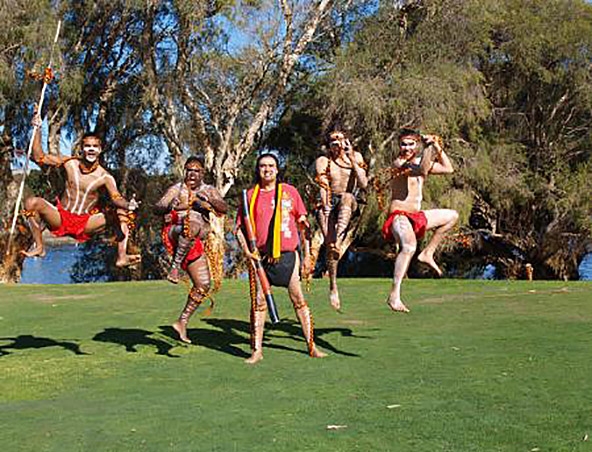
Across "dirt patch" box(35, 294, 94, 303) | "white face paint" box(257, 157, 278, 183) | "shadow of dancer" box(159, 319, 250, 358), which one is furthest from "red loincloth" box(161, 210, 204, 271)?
"dirt patch" box(35, 294, 94, 303)

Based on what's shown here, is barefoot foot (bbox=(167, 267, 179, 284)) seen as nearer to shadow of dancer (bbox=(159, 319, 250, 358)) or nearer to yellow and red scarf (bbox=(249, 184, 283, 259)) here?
shadow of dancer (bbox=(159, 319, 250, 358))

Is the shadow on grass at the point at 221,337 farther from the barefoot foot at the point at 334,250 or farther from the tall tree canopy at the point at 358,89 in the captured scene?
the tall tree canopy at the point at 358,89

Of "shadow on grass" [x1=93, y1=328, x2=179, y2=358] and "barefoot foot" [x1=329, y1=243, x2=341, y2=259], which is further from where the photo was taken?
"barefoot foot" [x1=329, y1=243, x2=341, y2=259]

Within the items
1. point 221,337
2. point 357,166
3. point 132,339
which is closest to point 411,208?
point 357,166

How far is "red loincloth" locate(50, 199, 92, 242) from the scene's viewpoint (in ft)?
26.8

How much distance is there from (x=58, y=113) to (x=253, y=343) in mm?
19533

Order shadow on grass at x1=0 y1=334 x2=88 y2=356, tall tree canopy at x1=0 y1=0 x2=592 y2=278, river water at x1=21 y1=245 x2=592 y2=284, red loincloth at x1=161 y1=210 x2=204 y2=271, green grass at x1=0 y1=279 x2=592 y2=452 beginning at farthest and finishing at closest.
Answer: river water at x1=21 y1=245 x2=592 y2=284
tall tree canopy at x1=0 y1=0 x2=592 y2=278
shadow on grass at x1=0 y1=334 x2=88 y2=356
red loincloth at x1=161 y1=210 x2=204 y2=271
green grass at x1=0 y1=279 x2=592 y2=452

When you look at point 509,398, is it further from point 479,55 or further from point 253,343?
point 479,55

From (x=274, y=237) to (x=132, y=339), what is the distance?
9.44 feet

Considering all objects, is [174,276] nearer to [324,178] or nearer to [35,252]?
[35,252]

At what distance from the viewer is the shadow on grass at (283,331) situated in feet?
28.6

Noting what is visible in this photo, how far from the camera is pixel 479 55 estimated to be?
26750 millimetres

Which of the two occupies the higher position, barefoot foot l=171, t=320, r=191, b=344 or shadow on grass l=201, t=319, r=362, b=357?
barefoot foot l=171, t=320, r=191, b=344

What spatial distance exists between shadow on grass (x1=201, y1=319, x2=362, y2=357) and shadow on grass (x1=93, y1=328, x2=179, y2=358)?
51cm
